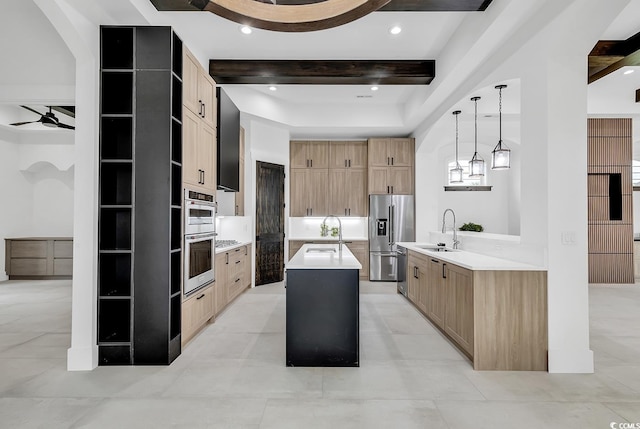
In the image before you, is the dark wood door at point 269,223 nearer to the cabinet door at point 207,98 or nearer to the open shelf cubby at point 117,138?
the cabinet door at point 207,98

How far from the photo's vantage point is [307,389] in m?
2.56

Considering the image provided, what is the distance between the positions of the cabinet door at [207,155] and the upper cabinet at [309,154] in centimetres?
315

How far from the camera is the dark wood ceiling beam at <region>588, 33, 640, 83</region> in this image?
381 cm

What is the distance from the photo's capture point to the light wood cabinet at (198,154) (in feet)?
10.9

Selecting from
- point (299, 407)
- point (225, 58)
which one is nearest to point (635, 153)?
point (225, 58)

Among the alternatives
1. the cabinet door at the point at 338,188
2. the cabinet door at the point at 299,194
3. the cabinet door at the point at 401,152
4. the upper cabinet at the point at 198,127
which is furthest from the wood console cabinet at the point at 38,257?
the cabinet door at the point at 401,152

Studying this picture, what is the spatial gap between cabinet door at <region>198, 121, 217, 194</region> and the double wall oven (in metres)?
0.16

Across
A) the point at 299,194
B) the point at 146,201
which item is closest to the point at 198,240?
the point at 146,201

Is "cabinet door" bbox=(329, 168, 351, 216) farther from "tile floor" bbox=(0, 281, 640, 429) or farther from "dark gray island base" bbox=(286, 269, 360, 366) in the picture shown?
"dark gray island base" bbox=(286, 269, 360, 366)

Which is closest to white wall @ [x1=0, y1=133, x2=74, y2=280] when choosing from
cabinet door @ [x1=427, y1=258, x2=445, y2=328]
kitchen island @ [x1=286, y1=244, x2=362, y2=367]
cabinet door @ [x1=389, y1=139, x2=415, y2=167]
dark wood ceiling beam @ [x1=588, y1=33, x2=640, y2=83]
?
cabinet door @ [x1=389, y1=139, x2=415, y2=167]

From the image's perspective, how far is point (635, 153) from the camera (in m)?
7.94

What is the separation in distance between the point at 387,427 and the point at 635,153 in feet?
30.7

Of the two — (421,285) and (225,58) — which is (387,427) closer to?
(421,285)

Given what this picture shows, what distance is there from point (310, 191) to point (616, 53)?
5.01 meters
